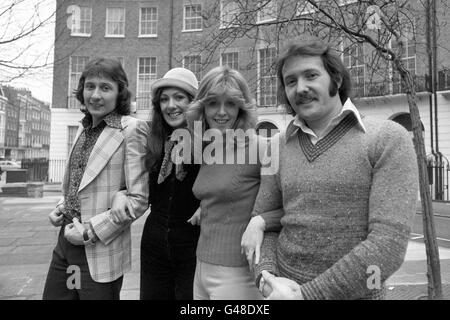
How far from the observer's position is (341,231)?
134 cm

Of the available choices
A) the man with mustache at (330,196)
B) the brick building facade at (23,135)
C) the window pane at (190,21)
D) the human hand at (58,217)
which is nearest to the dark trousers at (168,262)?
the human hand at (58,217)

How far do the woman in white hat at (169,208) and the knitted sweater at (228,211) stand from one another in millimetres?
271

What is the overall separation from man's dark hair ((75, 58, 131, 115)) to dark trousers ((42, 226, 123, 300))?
0.87 meters

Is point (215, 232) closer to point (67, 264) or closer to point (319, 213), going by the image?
point (319, 213)

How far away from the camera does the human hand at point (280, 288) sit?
4.32 feet

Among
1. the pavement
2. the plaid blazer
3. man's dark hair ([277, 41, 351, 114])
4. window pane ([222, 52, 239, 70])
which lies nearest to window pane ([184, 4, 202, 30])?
window pane ([222, 52, 239, 70])

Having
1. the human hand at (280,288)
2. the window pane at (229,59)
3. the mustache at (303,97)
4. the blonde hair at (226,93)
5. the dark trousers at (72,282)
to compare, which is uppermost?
the window pane at (229,59)

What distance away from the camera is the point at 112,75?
2.10 metres

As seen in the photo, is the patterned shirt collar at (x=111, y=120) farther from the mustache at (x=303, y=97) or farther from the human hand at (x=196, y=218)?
the mustache at (x=303, y=97)

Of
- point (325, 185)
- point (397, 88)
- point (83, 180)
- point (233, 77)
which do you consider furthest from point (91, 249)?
point (397, 88)

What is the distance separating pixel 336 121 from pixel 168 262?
129 cm

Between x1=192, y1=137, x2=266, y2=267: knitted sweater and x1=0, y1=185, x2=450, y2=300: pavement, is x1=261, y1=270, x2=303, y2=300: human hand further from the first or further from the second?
x1=0, y1=185, x2=450, y2=300: pavement

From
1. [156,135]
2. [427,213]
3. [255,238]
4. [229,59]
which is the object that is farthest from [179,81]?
[229,59]
